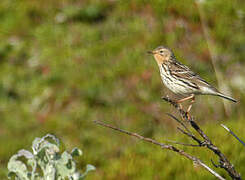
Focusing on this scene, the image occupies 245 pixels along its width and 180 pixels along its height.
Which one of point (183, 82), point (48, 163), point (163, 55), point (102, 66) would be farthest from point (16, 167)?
point (102, 66)

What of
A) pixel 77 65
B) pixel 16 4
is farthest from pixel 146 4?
pixel 16 4

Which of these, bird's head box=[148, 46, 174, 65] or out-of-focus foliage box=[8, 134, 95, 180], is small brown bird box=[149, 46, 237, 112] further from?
out-of-focus foliage box=[8, 134, 95, 180]

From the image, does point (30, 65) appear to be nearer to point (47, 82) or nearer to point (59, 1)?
point (47, 82)

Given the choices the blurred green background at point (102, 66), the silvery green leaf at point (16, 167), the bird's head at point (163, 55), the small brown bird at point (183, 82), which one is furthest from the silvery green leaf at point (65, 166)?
the blurred green background at point (102, 66)

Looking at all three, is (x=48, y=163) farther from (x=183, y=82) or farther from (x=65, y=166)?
(x=183, y=82)

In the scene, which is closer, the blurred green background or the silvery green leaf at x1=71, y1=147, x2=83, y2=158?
the silvery green leaf at x1=71, y1=147, x2=83, y2=158

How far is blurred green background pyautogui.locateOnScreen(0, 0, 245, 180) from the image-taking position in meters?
9.20

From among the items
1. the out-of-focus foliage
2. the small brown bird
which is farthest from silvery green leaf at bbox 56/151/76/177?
the small brown bird

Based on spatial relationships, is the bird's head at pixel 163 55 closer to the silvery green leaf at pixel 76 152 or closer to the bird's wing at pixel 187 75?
the bird's wing at pixel 187 75

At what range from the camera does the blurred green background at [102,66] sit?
362 inches

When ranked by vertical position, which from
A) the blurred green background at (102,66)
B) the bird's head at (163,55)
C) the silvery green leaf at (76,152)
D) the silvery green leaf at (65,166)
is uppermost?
the silvery green leaf at (76,152)

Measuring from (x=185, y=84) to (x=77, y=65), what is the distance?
5.37 m

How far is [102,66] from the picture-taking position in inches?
418

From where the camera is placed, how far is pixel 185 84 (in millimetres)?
5699
